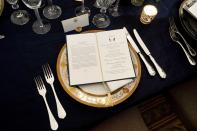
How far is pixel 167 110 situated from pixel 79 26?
2.50 ft

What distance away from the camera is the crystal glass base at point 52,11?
36.5 inches

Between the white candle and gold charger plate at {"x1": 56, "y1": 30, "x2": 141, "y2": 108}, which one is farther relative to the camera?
the white candle

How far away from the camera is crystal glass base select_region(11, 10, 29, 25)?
0.90 m

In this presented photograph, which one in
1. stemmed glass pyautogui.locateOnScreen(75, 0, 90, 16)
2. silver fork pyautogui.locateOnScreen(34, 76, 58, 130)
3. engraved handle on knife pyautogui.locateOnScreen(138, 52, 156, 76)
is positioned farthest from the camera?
stemmed glass pyautogui.locateOnScreen(75, 0, 90, 16)

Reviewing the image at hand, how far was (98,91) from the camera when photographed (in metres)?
0.77

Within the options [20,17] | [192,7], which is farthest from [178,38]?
[20,17]

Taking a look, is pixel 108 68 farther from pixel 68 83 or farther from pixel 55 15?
pixel 55 15

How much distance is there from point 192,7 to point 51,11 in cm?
53

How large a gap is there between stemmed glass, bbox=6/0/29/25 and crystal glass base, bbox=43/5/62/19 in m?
0.07

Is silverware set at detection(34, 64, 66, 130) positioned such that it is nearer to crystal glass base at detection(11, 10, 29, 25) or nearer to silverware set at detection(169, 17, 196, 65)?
crystal glass base at detection(11, 10, 29, 25)

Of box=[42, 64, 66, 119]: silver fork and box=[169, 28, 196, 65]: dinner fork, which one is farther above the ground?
box=[169, 28, 196, 65]: dinner fork

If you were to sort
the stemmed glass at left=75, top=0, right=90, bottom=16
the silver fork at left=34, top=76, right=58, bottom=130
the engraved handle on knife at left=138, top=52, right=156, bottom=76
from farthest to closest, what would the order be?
the stemmed glass at left=75, top=0, right=90, bottom=16
the engraved handle on knife at left=138, top=52, right=156, bottom=76
the silver fork at left=34, top=76, right=58, bottom=130

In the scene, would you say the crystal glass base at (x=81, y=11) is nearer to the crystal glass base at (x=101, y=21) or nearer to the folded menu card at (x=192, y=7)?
the crystal glass base at (x=101, y=21)

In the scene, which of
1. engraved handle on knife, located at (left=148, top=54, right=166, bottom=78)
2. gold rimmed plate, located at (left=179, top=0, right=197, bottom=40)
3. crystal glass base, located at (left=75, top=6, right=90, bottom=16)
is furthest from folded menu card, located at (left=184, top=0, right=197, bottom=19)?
crystal glass base, located at (left=75, top=6, right=90, bottom=16)
